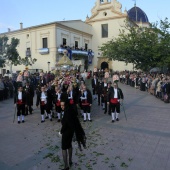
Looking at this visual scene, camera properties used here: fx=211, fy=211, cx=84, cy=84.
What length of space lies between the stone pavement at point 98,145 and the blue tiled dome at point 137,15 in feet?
139

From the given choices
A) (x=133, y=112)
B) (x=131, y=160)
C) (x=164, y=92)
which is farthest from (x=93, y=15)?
(x=131, y=160)

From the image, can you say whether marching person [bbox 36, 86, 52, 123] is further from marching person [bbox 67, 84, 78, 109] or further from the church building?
the church building

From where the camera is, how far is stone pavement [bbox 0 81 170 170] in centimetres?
548

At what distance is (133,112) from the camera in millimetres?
11633

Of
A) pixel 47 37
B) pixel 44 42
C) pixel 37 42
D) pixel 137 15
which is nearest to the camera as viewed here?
pixel 47 37

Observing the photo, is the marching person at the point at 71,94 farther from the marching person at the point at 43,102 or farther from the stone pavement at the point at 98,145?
the marching person at the point at 43,102

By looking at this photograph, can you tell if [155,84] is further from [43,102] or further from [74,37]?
[74,37]

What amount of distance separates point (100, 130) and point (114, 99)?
1863 millimetres

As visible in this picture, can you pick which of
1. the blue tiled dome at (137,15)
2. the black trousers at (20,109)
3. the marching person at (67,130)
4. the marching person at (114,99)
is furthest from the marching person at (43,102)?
the blue tiled dome at (137,15)

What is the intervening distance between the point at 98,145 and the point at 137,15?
47697 millimetres

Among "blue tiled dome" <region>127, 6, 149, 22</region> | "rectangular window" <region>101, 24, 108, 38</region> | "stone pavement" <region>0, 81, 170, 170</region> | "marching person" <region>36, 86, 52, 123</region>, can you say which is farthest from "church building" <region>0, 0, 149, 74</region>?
"stone pavement" <region>0, 81, 170, 170</region>

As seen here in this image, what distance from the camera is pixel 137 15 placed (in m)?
49.2

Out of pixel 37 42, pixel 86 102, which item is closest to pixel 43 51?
pixel 37 42

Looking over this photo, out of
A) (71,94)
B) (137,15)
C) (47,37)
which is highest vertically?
(137,15)
